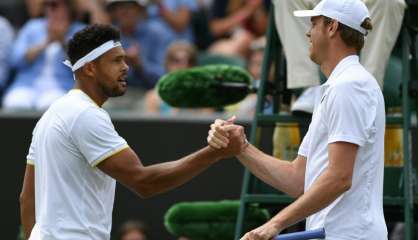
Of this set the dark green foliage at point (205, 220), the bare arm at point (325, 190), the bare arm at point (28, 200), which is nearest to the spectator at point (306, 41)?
the dark green foliage at point (205, 220)

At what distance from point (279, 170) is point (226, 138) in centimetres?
30

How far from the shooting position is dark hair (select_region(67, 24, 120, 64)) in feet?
19.6

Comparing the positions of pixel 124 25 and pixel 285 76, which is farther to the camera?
pixel 124 25

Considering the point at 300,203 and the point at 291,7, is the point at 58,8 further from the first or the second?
the point at 300,203

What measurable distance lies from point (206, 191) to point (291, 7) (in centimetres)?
289

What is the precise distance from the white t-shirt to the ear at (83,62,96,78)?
0.62 feet

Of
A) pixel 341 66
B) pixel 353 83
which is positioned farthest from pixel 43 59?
pixel 353 83

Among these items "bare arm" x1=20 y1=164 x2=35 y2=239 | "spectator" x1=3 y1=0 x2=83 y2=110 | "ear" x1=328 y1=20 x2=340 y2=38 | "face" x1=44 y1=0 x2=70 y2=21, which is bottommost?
"bare arm" x1=20 y1=164 x2=35 y2=239

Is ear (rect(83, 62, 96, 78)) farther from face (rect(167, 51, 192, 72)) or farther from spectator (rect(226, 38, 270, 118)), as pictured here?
face (rect(167, 51, 192, 72))

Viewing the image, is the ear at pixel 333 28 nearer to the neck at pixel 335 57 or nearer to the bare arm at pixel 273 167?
the neck at pixel 335 57

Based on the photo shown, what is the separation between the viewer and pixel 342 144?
5078 millimetres

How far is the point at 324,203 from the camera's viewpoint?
506cm

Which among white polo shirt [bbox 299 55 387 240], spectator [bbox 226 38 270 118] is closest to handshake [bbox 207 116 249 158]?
white polo shirt [bbox 299 55 387 240]

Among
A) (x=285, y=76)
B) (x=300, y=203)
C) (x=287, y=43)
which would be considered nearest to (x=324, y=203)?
(x=300, y=203)
